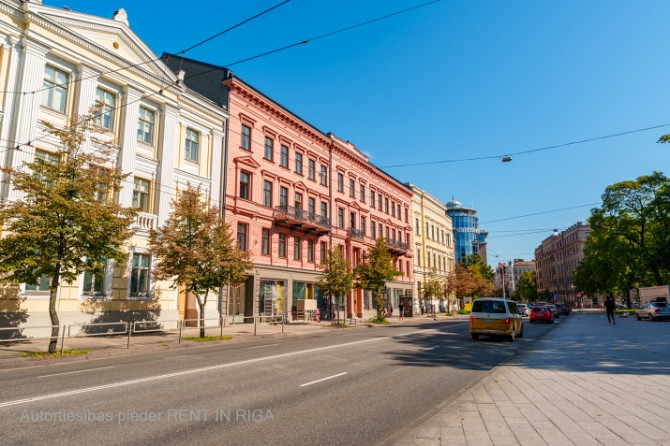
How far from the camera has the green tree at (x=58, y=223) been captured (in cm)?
1326

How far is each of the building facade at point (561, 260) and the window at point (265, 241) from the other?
99.3 metres

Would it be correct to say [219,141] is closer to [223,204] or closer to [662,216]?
[223,204]

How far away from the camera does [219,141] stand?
90.1 feet

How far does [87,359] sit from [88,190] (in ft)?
17.4

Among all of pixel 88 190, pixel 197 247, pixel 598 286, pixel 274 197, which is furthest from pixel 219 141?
pixel 598 286

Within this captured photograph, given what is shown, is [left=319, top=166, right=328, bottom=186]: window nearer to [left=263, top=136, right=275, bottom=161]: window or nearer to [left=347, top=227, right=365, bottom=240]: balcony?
[left=347, top=227, right=365, bottom=240]: balcony

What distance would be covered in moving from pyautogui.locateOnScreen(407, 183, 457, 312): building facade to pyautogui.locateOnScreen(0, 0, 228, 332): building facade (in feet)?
111

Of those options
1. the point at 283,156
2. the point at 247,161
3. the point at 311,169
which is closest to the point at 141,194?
the point at 247,161

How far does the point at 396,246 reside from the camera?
4772 centimetres

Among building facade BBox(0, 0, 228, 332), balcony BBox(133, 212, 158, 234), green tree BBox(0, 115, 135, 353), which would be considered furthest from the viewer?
balcony BBox(133, 212, 158, 234)

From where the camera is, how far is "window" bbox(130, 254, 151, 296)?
21.4m

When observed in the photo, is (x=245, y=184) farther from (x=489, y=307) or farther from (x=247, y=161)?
(x=489, y=307)

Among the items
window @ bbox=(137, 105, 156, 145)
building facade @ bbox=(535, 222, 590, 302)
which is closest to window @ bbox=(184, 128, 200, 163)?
window @ bbox=(137, 105, 156, 145)

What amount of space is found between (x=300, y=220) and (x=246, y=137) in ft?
23.1
